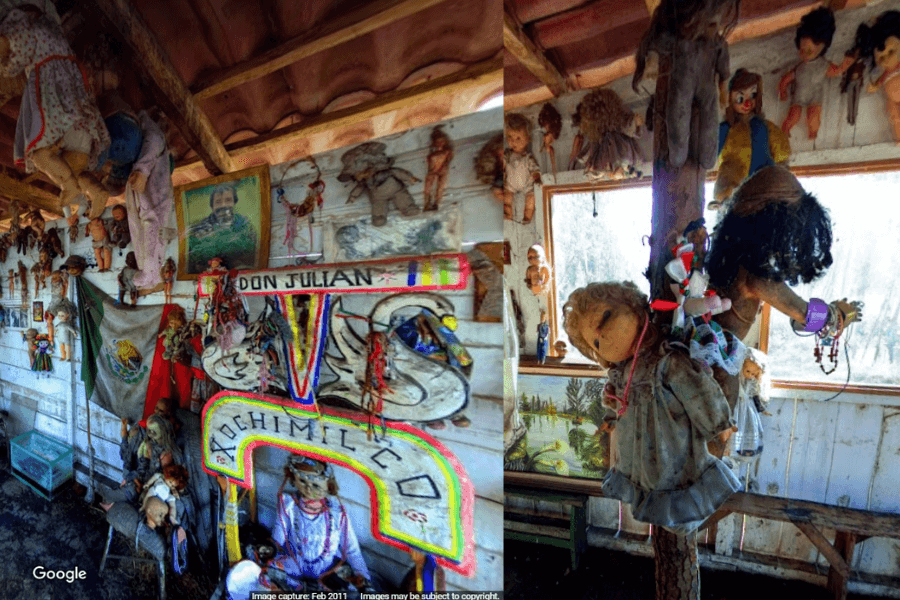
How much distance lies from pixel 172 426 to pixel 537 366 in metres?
0.94

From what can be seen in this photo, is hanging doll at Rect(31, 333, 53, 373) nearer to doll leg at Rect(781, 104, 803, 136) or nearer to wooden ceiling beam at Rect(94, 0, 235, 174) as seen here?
wooden ceiling beam at Rect(94, 0, 235, 174)

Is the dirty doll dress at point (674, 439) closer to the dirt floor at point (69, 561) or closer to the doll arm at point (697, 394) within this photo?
the doll arm at point (697, 394)

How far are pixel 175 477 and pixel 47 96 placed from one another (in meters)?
0.88

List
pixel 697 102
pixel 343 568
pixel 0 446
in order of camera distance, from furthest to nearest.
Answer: pixel 0 446
pixel 343 568
pixel 697 102

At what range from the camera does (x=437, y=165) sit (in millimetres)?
637

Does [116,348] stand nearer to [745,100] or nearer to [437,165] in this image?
[437,165]

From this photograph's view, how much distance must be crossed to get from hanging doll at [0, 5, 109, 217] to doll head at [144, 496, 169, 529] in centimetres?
78

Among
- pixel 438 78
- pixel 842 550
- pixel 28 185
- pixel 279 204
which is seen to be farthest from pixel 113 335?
pixel 842 550

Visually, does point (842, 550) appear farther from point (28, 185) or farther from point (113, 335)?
point (28, 185)

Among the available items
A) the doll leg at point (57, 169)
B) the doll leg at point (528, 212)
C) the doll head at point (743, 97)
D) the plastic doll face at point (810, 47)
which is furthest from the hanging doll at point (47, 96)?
the plastic doll face at point (810, 47)

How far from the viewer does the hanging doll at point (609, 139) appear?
76cm

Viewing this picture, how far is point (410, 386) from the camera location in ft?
2.34

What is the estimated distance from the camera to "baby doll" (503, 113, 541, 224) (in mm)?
721

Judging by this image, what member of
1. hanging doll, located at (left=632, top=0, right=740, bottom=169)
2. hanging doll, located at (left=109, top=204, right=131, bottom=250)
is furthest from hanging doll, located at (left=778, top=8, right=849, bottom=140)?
hanging doll, located at (left=109, top=204, right=131, bottom=250)
